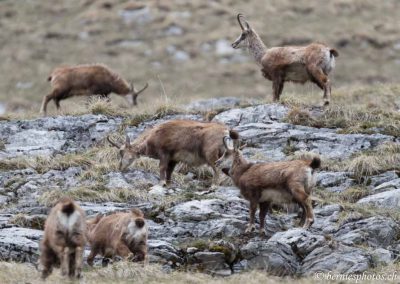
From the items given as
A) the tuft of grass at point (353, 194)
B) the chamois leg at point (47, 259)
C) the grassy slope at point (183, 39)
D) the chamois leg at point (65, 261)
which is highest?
the chamois leg at point (65, 261)

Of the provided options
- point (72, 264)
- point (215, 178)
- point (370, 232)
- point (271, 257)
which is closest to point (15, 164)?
point (215, 178)

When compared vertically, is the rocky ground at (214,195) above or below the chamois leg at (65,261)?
below

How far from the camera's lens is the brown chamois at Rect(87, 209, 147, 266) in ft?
38.0

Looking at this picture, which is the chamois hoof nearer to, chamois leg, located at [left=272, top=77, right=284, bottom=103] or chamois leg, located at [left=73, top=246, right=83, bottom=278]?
chamois leg, located at [left=73, top=246, right=83, bottom=278]

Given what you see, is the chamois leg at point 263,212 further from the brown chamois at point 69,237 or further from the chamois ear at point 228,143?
the brown chamois at point 69,237

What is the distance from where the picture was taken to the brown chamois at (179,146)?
49.3 ft

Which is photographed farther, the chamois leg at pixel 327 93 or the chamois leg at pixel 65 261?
the chamois leg at pixel 327 93

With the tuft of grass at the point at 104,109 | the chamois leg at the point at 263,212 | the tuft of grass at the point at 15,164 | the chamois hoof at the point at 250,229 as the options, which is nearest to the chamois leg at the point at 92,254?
the chamois hoof at the point at 250,229

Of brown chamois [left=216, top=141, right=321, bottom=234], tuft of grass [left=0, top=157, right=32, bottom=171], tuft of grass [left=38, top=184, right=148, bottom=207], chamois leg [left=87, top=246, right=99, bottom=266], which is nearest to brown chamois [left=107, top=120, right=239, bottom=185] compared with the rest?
tuft of grass [left=38, top=184, right=148, bottom=207]

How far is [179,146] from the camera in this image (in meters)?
15.5

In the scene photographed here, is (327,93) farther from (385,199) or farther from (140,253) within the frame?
(140,253)

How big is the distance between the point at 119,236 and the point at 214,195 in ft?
10.0

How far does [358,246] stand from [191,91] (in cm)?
2039

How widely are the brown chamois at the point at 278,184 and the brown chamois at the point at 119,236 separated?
1.93 m
